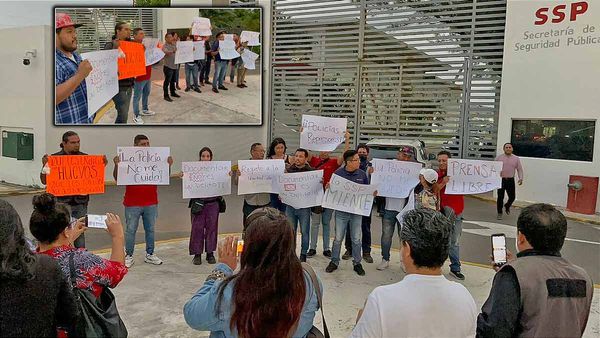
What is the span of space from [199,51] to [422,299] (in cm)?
1046

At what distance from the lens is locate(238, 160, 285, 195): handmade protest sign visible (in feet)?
21.7

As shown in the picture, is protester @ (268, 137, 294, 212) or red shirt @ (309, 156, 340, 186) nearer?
protester @ (268, 137, 294, 212)

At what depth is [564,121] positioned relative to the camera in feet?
39.5

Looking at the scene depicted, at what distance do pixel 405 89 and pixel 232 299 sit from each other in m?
13.3

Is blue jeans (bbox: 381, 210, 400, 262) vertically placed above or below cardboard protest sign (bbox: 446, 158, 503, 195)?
below

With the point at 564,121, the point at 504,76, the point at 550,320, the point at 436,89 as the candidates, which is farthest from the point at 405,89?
the point at 550,320

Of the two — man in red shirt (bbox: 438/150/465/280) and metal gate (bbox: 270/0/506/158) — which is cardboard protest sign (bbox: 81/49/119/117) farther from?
metal gate (bbox: 270/0/506/158)

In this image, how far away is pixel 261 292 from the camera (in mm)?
1787

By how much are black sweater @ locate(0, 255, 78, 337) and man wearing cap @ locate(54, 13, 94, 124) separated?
23.3 feet

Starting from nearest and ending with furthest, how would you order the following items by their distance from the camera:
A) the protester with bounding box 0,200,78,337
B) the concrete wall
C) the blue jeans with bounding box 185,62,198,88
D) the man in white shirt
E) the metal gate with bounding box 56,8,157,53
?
the protester with bounding box 0,200,78,337 < the man in white shirt < the metal gate with bounding box 56,8,157,53 < the concrete wall < the blue jeans with bounding box 185,62,198,88

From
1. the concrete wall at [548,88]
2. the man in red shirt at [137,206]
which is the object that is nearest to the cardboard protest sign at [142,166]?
the man in red shirt at [137,206]

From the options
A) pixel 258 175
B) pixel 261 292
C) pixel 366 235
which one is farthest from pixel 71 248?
pixel 366 235

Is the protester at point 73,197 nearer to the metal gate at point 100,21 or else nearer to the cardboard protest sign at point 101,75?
the cardboard protest sign at point 101,75

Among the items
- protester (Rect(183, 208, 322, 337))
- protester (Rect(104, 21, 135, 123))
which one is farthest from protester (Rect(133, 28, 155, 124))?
protester (Rect(183, 208, 322, 337))
